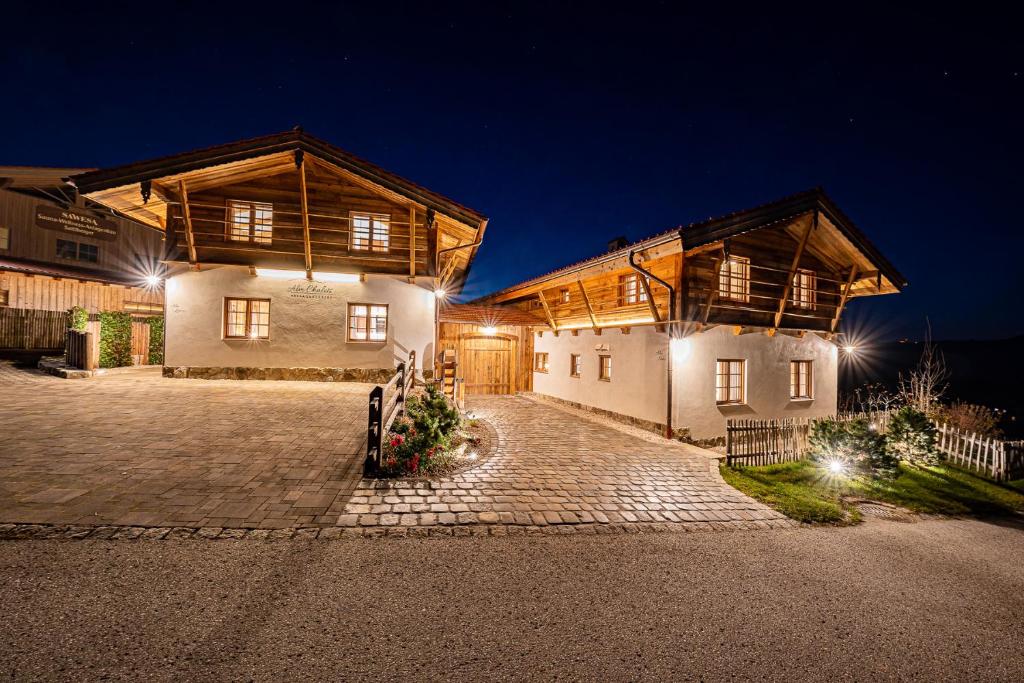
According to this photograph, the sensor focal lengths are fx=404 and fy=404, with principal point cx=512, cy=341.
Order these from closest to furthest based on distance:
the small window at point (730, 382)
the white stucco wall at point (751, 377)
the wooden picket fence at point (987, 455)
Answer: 1. the wooden picket fence at point (987, 455)
2. the white stucco wall at point (751, 377)
3. the small window at point (730, 382)

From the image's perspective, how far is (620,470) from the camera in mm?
7539

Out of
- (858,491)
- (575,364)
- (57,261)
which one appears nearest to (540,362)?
(575,364)

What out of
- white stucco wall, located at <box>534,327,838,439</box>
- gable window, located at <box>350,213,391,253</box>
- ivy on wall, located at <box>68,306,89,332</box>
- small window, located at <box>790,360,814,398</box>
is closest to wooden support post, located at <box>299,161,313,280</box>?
gable window, located at <box>350,213,391,253</box>

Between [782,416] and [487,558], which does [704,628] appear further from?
[782,416]

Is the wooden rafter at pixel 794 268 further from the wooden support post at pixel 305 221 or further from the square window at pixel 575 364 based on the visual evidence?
the wooden support post at pixel 305 221

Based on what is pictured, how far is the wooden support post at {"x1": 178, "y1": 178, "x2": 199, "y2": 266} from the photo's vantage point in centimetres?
1200

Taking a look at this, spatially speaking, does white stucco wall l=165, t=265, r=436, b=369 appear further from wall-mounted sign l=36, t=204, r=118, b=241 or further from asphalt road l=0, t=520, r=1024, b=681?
wall-mounted sign l=36, t=204, r=118, b=241

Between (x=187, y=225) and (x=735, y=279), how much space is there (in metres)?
17.0

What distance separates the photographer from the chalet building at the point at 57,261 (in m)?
16.1

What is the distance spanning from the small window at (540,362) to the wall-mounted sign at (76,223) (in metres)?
Answer: 25.4

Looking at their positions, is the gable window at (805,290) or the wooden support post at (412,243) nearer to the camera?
the wooden support post at (412,243)

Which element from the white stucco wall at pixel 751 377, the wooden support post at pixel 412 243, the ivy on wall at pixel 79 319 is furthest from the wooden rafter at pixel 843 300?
the ivy on wall at pixel 79 319

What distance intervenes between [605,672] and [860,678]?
69.4 inches

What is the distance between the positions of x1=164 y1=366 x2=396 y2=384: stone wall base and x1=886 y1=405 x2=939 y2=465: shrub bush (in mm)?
14117
